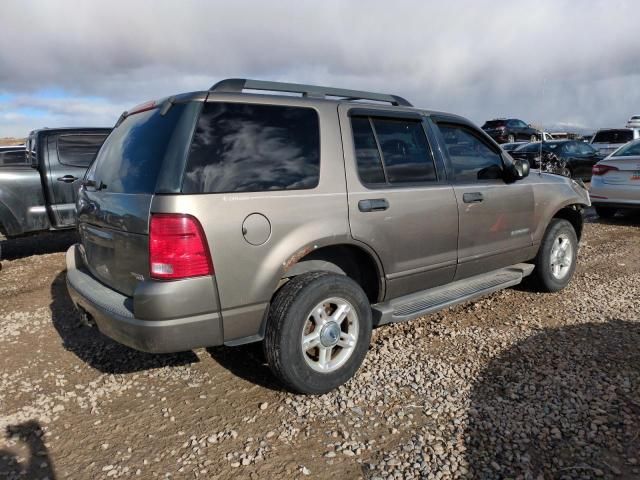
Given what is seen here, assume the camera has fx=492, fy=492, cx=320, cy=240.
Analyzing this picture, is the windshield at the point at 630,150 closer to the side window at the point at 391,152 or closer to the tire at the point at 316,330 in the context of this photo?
the side window at the point at 391,152

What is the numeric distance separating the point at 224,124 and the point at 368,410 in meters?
1.94

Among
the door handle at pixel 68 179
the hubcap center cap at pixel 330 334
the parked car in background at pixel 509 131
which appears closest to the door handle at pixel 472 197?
the hubcap center cap at pixel 330 334

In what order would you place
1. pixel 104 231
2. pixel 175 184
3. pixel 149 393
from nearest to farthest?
pixel 175 184 < pixel 104 231 < pixel 149 393

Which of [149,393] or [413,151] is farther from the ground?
[413,151]

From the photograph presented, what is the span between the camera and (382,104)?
3783mm

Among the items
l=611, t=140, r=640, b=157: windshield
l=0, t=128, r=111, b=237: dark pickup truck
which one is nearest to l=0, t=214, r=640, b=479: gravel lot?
l=0, t=128, r=111, b=237: dark pickup truck

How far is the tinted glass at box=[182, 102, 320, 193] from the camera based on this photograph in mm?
2756

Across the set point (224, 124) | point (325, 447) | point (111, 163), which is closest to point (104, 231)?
point (111, 163)

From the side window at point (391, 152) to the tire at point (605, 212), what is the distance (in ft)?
22.8

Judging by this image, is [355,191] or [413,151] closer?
[355,191]

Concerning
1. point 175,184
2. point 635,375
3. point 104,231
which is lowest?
point 635,375

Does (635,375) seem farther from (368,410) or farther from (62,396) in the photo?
(62,396)

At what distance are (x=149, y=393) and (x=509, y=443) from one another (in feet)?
7.49

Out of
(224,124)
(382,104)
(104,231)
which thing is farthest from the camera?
(382,104)
